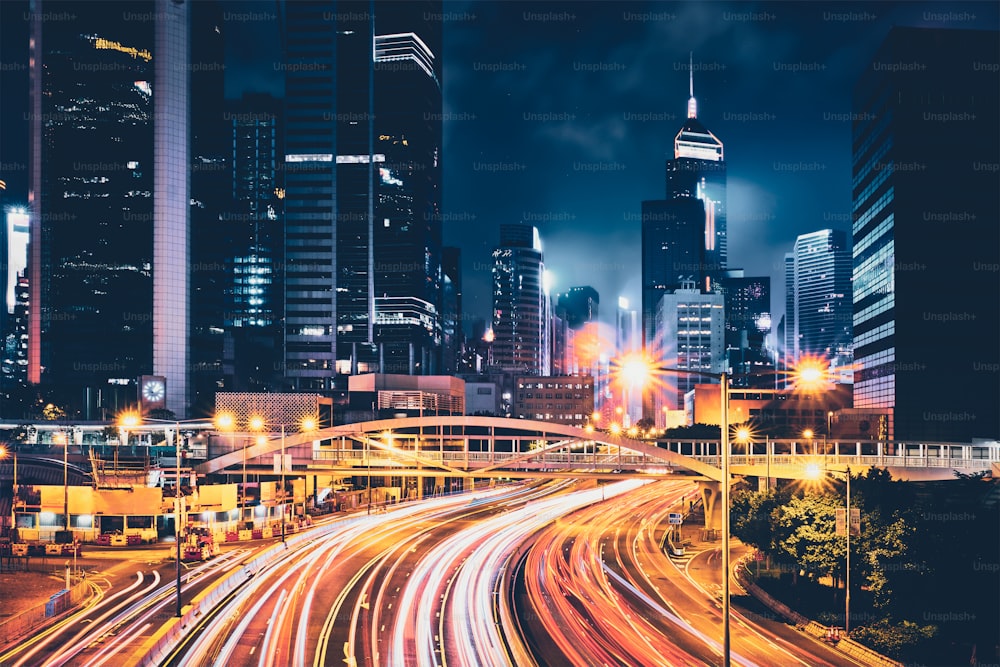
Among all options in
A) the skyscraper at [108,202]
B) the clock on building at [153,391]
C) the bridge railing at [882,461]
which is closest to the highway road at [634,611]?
the bridge railing at [882,461]

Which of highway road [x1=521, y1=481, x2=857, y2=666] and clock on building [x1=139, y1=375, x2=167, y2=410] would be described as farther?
clock on building [x1=139, y1=375, x2=167, y2=410]

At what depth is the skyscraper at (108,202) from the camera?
150625 mm

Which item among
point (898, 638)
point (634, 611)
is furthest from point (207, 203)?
point (898, 638)

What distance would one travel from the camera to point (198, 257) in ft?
571

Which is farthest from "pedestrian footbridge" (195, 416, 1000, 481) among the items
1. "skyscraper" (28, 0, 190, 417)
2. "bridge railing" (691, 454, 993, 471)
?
"skyscraper" (28, 0, 190, 417)

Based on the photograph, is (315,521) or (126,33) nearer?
(315,521)

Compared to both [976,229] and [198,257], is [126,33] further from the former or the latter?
[976,229]

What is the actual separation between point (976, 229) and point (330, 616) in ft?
279

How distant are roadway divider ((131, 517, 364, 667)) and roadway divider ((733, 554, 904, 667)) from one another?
29.8m

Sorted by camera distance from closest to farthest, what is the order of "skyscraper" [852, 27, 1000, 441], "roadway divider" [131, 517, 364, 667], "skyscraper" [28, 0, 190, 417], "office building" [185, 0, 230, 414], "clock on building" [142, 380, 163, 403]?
"roadway divider" [131, 517, 364, 667], "skyscraper" [852, 27, 1000, 441], "clock on building" [142, 380, 163, 403], "skyscraper" [28, 0, 190, 417], "office building" [185, 0, 230, 414]

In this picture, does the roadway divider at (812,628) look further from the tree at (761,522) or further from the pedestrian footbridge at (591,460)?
the pedestrian footbridge at (591,460)

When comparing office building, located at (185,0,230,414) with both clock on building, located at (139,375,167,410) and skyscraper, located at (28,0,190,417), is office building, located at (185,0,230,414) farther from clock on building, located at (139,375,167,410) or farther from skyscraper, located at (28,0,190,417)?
clock on building, located at (139,375,167,410)

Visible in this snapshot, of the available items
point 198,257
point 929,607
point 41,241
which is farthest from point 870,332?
point 41,241

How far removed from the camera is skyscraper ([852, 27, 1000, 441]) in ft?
287
